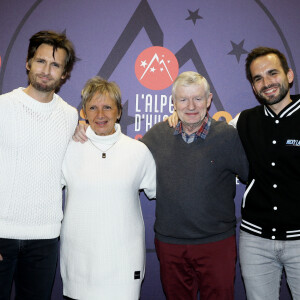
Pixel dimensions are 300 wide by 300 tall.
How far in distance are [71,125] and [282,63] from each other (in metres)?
1.37

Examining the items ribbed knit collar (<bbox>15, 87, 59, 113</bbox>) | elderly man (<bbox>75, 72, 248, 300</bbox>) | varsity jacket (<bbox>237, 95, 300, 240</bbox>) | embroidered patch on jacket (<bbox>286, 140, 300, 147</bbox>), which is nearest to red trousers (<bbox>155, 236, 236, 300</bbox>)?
elderly man (<bbox>75, 72, 248, 300</bbox>)

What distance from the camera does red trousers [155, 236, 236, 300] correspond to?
1.91 m

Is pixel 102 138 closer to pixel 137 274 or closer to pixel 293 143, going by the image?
pixel 137 274

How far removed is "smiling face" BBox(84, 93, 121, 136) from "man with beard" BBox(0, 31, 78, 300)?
18 centimetres

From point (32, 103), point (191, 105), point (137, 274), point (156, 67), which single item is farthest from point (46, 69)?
point (137, 274)

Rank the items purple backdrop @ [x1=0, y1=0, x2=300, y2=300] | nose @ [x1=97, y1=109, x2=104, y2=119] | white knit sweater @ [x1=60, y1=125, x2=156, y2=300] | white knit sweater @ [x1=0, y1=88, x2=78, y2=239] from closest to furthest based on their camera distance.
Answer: white knit sweater @ [x1=0, y1=88, x2=78, y2=239] → white knit sweater @ [x1=60, y1=125, x2=156, y2=300] → nose @ [x1=97, y1=109, x2=104, y2=119] → purple backdrop @ [x1=0, y1=0, x2=300, y2=300]

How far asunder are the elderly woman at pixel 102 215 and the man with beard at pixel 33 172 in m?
0.10

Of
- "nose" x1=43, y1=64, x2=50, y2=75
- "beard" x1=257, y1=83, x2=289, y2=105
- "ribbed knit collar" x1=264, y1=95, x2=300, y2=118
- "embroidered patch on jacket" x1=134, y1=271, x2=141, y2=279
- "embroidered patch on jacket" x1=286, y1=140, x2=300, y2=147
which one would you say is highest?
"nose" x1=43, y1=64, x2=50, y2=75

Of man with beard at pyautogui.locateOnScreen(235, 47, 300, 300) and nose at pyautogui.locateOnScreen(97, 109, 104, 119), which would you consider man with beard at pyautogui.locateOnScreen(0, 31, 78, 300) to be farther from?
man with beard at pyautogui.locateOnScreen(235, 47, 300, 300)

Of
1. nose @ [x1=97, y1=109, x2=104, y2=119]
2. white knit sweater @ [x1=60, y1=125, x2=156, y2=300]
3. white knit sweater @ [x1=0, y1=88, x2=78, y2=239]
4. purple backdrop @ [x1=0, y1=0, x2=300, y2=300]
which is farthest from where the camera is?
purple backdrop @ [x1=0, y1=0, x2=300, y2=300]

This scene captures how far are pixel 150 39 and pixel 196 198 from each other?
135 centimetres

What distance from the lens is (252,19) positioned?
8.28 ft

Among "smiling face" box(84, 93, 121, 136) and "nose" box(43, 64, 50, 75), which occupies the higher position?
"nose" box(43, 64, 50, 75)

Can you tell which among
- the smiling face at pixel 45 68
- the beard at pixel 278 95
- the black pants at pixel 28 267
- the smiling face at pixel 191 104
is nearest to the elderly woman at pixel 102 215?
the black pants at pixel 28 267
